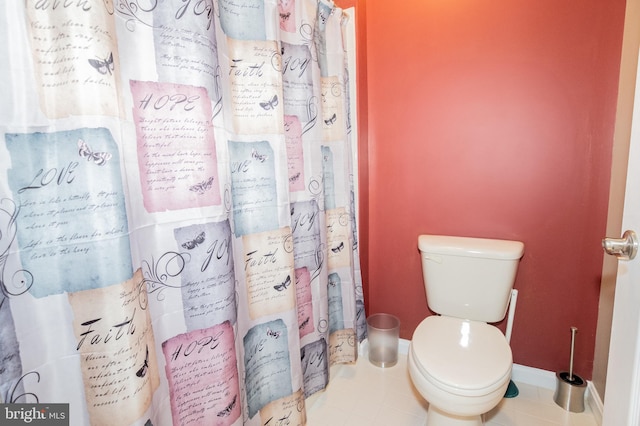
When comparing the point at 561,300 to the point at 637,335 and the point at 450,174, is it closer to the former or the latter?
the point at 450,174

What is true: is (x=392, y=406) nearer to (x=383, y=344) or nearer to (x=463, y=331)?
(x=383, y=344)

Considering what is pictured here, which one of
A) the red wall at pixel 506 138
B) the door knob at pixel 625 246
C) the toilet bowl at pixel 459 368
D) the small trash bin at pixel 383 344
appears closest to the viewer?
the door knob at pixel 625 246

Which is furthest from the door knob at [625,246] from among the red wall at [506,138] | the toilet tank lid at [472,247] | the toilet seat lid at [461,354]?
the red wall at [506,138]

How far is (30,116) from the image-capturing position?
1.90ft

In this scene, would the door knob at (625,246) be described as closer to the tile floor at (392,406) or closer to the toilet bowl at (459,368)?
the toilet bowl at (459,368)

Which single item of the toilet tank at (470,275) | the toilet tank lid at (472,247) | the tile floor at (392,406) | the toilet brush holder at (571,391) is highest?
the toilet tank lid at (472,247)

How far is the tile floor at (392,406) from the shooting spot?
4.49ft

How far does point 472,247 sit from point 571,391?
0.75m

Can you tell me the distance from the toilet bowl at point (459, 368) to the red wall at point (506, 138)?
0.47m

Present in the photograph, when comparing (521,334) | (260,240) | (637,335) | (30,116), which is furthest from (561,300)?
(30,116)

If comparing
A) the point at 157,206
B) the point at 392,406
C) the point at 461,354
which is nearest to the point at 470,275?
the point at 461,354

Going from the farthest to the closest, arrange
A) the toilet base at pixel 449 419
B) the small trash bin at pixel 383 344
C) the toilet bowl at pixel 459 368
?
1. the small trash bin at pixel 383 344
2. the toilet base at pixel 449 419
3. the toilet bowl at pixel 459 368

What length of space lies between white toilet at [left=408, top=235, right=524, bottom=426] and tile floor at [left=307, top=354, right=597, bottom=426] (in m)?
0.23

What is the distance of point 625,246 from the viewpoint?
22.8 inches
